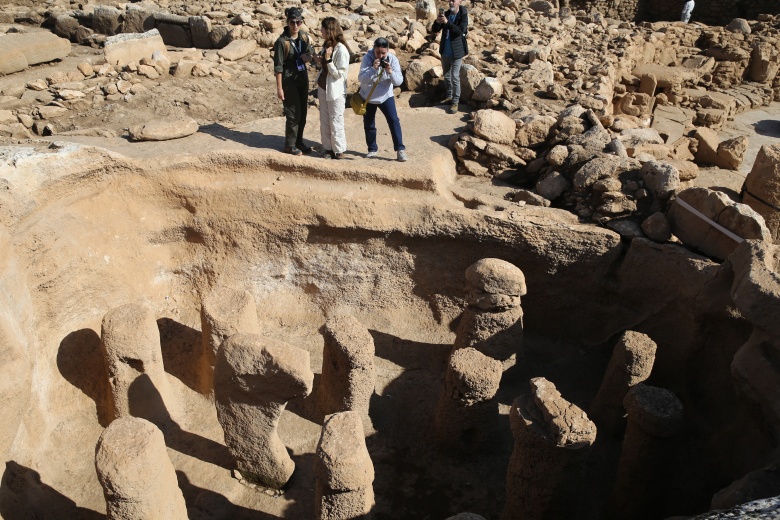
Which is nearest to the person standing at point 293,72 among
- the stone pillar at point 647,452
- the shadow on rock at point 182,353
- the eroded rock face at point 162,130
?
the eroded rock face at point 162,130

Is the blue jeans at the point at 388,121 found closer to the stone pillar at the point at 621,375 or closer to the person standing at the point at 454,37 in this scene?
the person standing at the point at 454,37

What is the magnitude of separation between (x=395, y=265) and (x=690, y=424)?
3.18m

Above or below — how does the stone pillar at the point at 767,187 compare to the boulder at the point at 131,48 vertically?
below

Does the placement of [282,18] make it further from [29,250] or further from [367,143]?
[29,250]

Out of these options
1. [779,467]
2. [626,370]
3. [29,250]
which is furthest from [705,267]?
[29,250]

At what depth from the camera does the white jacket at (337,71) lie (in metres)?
6.48

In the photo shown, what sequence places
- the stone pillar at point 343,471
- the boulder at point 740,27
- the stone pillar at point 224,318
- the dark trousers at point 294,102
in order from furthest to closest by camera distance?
the boulder at point 740,27, the dark trousers at point 294,102, the stone pillar at point 224,318, the stone pillar at point 343,471

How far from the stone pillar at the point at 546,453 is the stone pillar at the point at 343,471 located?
1163mm

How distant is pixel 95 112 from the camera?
8.67 m

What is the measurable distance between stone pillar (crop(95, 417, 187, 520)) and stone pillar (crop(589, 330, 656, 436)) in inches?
150

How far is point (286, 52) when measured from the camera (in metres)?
6.58

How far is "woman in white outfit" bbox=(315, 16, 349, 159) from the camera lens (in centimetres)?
649

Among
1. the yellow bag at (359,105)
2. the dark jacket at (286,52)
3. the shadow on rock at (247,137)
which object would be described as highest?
the dark jacket at (286,52)

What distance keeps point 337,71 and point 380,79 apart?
0.46 meters
